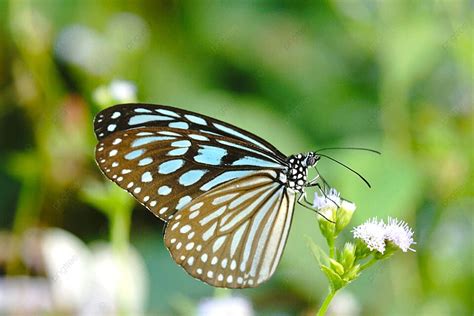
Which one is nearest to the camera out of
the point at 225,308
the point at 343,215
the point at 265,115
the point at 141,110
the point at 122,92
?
the point at 343,215

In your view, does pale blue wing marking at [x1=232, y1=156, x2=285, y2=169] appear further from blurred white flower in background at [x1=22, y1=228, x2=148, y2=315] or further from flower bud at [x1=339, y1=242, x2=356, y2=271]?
blurred white flower in background at [x1=22, y1=228, x2=148, y2=315]

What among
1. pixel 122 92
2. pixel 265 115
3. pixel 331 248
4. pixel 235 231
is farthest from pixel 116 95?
pixel 265 115

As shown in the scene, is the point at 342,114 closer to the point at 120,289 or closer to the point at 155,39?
the point at 155,39

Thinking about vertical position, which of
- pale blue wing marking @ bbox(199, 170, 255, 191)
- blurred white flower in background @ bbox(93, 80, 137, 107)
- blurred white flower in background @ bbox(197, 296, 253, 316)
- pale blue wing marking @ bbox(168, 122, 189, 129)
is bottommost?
blurred white flower in background @ bbox(197, 296, 253, 316)

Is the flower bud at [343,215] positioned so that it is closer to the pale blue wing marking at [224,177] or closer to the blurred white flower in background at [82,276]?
the pale blue wing marking at [224,177]

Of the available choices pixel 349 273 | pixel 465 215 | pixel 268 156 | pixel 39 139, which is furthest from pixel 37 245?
pixel 349 273

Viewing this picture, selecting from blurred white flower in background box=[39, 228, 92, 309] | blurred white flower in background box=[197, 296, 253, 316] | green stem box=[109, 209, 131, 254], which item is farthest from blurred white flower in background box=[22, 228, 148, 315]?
blurred white flower in background box=[197, 296, 253, 316]

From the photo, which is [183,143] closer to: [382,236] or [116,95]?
[116,95]

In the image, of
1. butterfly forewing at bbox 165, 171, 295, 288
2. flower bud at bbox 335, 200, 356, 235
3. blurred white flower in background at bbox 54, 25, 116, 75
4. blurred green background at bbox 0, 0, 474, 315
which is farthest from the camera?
blurred white flower in background at bbox 54, 25, 116, 75
